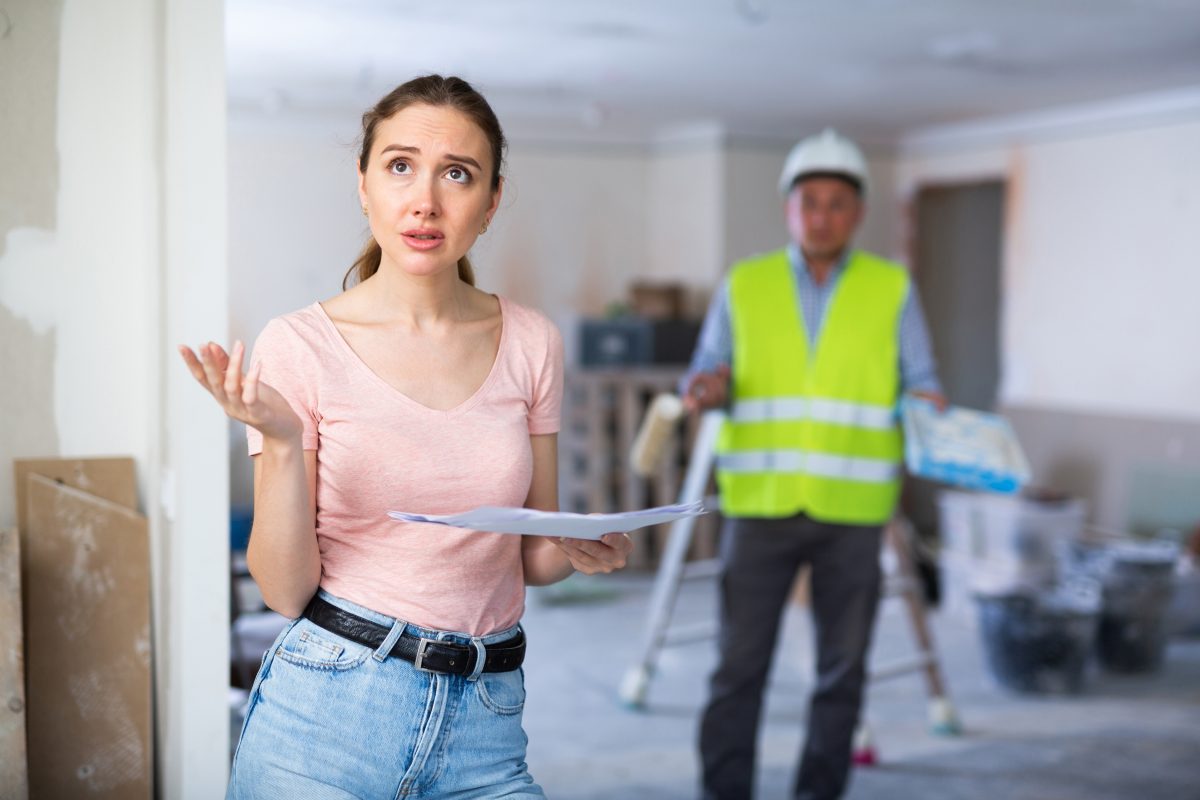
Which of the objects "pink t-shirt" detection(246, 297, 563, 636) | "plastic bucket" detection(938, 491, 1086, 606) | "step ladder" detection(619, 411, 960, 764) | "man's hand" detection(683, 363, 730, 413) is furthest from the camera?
"plastic bucket" detection(938, 491, 1086, 606)

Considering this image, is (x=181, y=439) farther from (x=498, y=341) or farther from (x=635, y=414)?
(x=635, y=414)

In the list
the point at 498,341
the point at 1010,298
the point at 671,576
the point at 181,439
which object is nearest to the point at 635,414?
the point at 1010,298

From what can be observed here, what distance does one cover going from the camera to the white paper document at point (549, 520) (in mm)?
1177

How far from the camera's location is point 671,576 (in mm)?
4465

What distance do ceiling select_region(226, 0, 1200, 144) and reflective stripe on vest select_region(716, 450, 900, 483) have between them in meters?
1.80

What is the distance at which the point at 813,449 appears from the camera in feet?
10.2

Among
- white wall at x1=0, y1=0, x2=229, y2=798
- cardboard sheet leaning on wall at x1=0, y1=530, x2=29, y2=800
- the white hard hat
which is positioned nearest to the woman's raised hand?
white wall at x1=0, y1=0, x2=229, y2=798

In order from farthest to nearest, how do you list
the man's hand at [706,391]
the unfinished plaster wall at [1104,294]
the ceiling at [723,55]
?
1. the unfinished plaster wall at [1104,294]
2. the ceiling at [723,55]
3. the man's hand at [706,391]

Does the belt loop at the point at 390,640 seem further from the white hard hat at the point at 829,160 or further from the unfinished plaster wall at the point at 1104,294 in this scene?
the unfinished plaster wall at the point at 1104,294

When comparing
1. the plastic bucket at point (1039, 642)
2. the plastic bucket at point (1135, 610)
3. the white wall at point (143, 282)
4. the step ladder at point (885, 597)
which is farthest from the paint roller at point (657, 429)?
the plastic bucket at point (1135, 610)

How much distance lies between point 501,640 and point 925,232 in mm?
6912

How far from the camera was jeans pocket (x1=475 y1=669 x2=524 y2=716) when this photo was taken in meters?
1.38

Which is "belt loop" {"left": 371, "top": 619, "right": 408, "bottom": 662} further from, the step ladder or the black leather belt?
the step ladder

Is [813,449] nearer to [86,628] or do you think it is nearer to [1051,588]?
[86,628]
